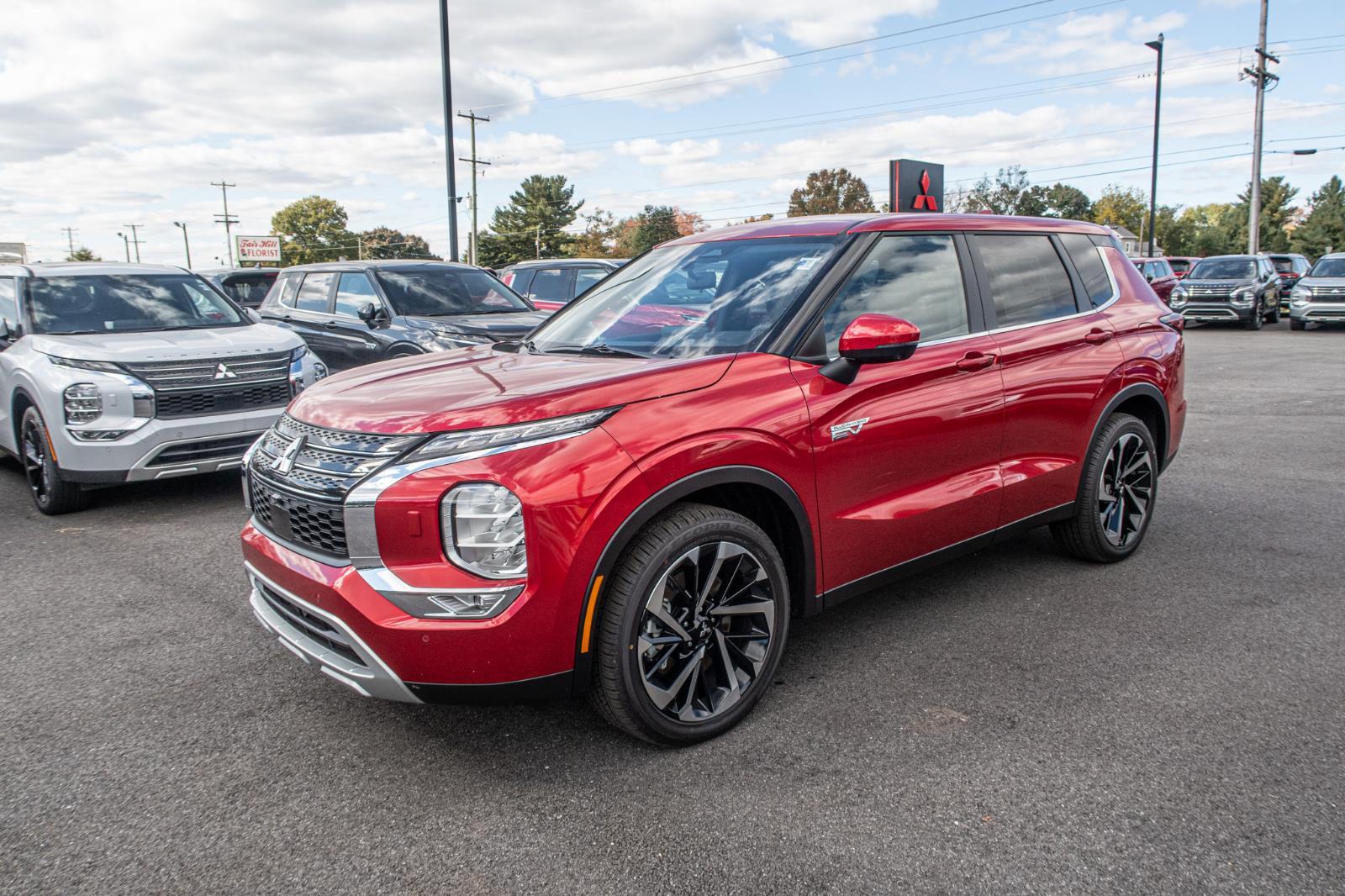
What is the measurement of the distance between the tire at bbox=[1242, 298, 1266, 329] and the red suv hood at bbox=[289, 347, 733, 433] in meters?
23.9

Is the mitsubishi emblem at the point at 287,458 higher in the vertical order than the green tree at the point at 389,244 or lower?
lower

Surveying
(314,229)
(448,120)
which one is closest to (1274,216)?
(448,120)

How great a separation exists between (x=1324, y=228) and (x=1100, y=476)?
7184cm

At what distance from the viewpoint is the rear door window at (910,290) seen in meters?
3.55

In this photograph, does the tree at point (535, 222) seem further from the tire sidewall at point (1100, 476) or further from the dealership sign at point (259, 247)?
the tire sidewall at point (1100, 476)

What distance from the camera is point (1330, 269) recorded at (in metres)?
21.7

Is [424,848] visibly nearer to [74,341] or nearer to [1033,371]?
[1033,371]

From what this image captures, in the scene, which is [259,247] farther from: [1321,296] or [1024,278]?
[1024,278]

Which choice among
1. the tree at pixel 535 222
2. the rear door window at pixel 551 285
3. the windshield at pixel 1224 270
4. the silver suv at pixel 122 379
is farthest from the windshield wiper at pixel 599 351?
the tree at pixel 535 222

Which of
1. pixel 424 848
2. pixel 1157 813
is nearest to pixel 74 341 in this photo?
pixel 424 848

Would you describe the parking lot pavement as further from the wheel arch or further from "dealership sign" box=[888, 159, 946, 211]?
"dealership sign" box=[888, 159, 946, 211]

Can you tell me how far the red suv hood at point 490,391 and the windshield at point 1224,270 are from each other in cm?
2431

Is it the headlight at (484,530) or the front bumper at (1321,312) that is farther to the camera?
the front bumper at (1321,312)

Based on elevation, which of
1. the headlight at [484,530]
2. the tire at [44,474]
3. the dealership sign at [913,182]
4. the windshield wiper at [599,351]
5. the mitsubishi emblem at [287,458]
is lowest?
the tire at [44,474]
